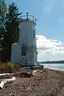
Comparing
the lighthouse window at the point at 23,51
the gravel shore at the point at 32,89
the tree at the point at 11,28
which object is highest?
the tree at the point at 11,28

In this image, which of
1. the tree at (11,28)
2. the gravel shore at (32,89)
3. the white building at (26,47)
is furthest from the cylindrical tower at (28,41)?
the gravel shore at (32,89)

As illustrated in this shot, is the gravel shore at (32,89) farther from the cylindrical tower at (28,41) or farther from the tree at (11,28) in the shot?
the tree at (11,28)

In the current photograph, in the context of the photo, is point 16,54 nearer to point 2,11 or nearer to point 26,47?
point 26,47

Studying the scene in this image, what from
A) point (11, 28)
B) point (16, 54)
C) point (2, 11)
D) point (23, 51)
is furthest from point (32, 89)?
point (11, 28)

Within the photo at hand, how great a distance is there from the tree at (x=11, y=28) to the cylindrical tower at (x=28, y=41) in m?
6.77

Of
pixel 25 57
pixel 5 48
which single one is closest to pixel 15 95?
pixel 25 57

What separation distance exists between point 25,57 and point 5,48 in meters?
7.71

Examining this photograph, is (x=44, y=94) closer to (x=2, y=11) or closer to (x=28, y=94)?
(x=28, y=94)

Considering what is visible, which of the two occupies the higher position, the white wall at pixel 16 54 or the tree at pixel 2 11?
the tree at pixel 2 11

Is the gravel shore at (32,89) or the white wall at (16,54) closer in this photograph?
the gravel shore at (32,89)

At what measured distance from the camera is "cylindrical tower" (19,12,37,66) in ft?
123

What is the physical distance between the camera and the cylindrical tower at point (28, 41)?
37.5 meters

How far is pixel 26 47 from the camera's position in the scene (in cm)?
3753

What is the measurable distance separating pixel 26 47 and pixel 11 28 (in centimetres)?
1026
